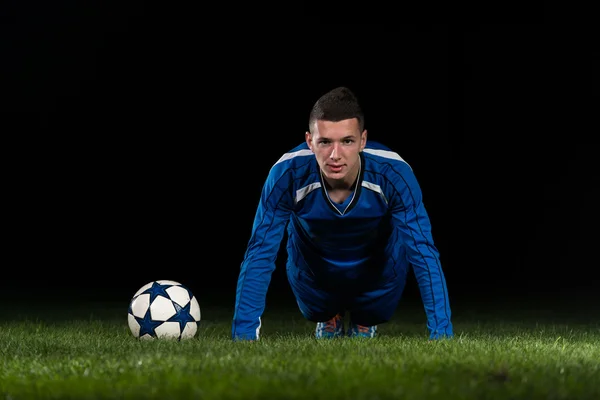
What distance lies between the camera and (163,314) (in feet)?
16.0

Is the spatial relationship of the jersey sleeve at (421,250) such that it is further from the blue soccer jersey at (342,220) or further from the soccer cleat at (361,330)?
the soccer cleat at (361,330)

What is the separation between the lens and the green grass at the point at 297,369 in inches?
102

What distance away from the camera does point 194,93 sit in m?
14.1

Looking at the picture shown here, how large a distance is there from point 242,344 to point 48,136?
11215 mm

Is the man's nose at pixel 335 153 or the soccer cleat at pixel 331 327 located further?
the soccer cleat at pixel 331 327

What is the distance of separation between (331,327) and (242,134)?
9304 millimetres

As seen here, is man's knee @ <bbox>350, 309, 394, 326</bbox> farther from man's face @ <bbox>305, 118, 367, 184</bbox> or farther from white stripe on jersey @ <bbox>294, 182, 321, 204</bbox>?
man's face @ <bbox>305, 118, 367, 184</bbox>

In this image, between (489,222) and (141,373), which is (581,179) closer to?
(489,222)

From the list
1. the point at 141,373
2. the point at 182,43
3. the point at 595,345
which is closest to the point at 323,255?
the point at 595,345

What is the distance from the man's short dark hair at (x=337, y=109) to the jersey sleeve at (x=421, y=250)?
1.43 ft

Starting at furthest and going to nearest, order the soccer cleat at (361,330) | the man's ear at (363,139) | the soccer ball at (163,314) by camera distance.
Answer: the soccer cleat at (361,330) → the soccer ball at (163,314) → the man's ear at (363,139)

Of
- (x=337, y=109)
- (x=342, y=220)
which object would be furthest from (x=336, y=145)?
(x=342, y=220)

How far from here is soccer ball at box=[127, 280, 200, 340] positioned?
15.9ft

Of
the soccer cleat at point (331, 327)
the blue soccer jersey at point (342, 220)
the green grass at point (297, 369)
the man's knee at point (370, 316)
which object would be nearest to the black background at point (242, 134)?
the soccer cleat at point (331, 327)
